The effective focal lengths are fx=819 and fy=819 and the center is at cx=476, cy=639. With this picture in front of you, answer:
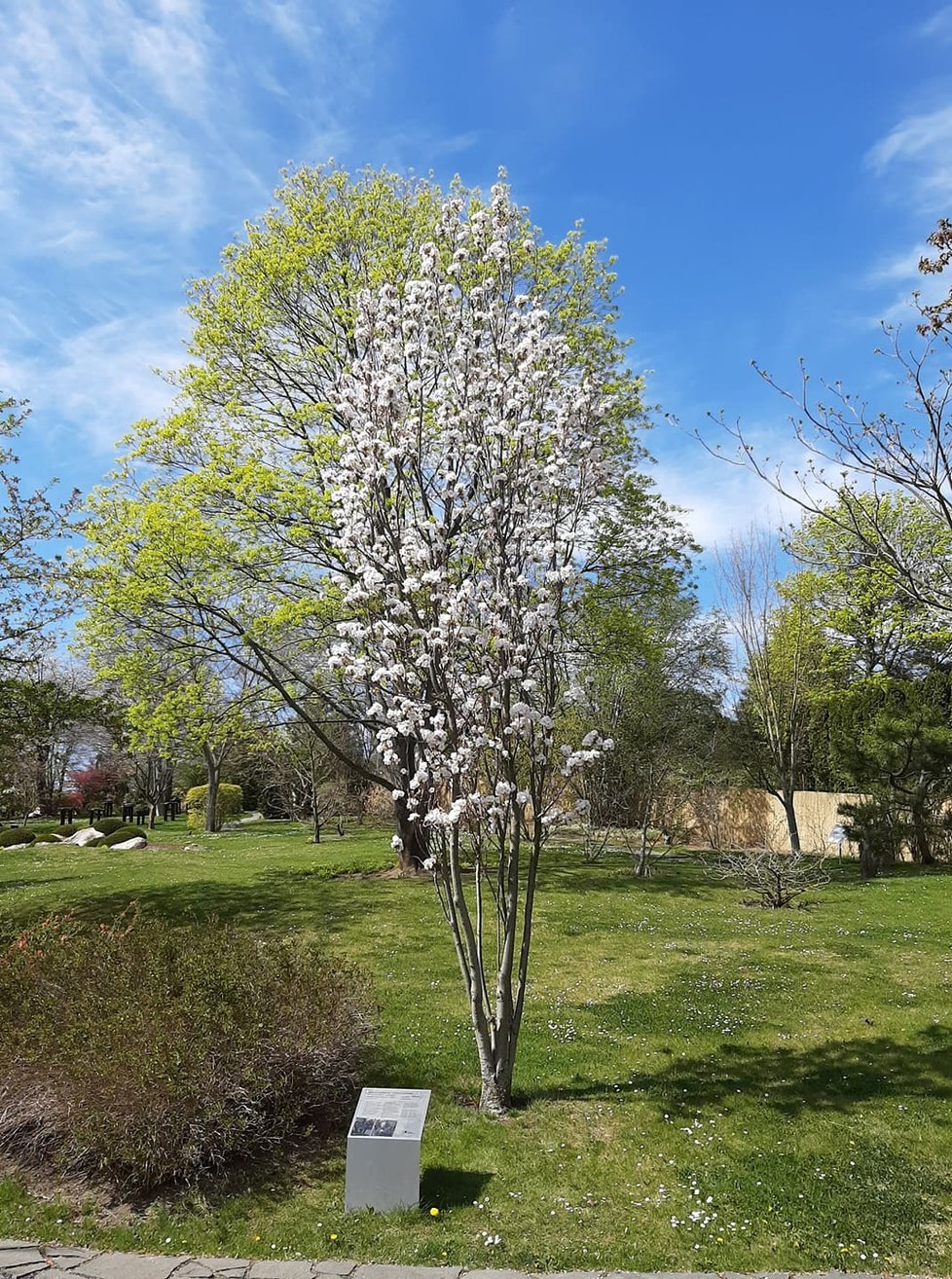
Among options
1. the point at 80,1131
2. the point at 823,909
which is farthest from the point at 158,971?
the point at 823,909

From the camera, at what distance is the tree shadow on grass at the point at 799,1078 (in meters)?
5.85

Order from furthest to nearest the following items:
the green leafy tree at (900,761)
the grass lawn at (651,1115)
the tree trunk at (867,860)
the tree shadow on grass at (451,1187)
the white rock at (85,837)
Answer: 1. the white rock at (85,837)
2. the tree trunk at (867,860)
3. the green leafy tree at (900,761)
4. the tree shadow on grass at (451,1187)
5. the grass lawn at (651,1115)

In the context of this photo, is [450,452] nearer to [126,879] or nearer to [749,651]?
[126,879]

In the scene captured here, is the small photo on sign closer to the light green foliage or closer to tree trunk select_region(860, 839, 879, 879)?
tree trunk select_region(860, 839, 879, 879)

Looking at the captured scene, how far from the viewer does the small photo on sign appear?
4551mm

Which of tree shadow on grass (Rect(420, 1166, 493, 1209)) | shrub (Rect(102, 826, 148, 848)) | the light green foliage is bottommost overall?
tree shadow on grass (Rect(420, 1166, 493, 1209))

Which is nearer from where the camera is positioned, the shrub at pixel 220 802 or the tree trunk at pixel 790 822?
the tree trunk at pixel 790 822

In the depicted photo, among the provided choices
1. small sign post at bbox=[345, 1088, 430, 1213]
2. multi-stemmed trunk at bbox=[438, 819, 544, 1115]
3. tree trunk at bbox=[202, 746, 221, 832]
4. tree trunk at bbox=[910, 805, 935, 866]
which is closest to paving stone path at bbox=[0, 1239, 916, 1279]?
small sign post at bbox=[345, 1088, 430, 1213]

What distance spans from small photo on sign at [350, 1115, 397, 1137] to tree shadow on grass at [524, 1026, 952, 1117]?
61.6 inches

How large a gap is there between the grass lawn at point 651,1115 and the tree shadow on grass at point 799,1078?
22mm

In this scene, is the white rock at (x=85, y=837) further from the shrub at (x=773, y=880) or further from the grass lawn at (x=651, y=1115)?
the shrub at (x=773, y=880)

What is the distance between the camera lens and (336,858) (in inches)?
685

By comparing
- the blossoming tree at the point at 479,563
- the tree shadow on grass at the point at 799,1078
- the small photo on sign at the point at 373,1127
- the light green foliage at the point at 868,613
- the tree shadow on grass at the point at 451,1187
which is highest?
the light green foliage at the point at 868,613

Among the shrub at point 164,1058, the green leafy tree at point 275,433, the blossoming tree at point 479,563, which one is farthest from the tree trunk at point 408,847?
the blossoming tree at point 479,563
